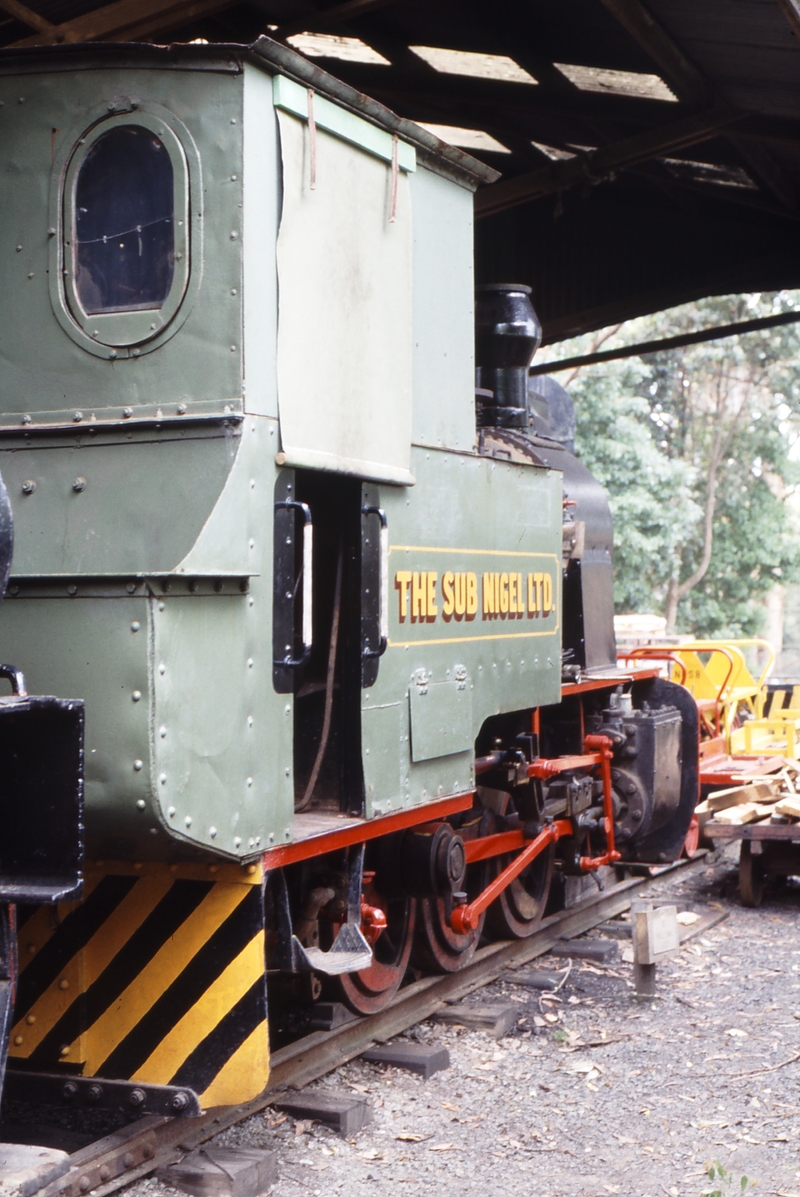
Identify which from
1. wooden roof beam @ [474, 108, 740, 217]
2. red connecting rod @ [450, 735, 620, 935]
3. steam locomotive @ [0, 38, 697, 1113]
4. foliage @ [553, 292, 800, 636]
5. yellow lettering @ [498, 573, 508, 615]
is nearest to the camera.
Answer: steam locomotive @ [0, 38, 697, 1113]

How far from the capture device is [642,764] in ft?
22.9

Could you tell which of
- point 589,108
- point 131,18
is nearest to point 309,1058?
point 131,18

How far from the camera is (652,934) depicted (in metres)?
5.95

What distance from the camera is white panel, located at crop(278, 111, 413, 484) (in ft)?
12.6

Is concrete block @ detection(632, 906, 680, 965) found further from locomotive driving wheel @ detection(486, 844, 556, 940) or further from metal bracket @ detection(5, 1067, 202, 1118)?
metal bracket @ detection(5, 1067, 202, 1118)

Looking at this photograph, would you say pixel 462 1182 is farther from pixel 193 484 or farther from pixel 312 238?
pixel 312 238

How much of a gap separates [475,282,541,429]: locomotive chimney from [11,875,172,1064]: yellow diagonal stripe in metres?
3.41

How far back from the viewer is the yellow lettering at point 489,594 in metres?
5.06

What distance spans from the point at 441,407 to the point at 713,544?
2051 cm

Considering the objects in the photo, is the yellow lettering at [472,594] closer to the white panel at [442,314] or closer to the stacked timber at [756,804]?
the white panel at [442,314]

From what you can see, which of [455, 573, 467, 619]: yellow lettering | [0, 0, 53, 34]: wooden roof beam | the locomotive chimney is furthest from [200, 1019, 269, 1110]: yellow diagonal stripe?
[0, 0, 53, 34]: wooden roof beam

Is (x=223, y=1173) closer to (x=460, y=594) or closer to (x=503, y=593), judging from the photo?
(x=460, y=594)

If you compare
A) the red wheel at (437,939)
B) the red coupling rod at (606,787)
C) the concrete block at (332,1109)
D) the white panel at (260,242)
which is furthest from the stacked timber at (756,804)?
the white panel at (260,242)

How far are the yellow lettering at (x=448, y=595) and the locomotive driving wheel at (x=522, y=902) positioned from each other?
214 cm
